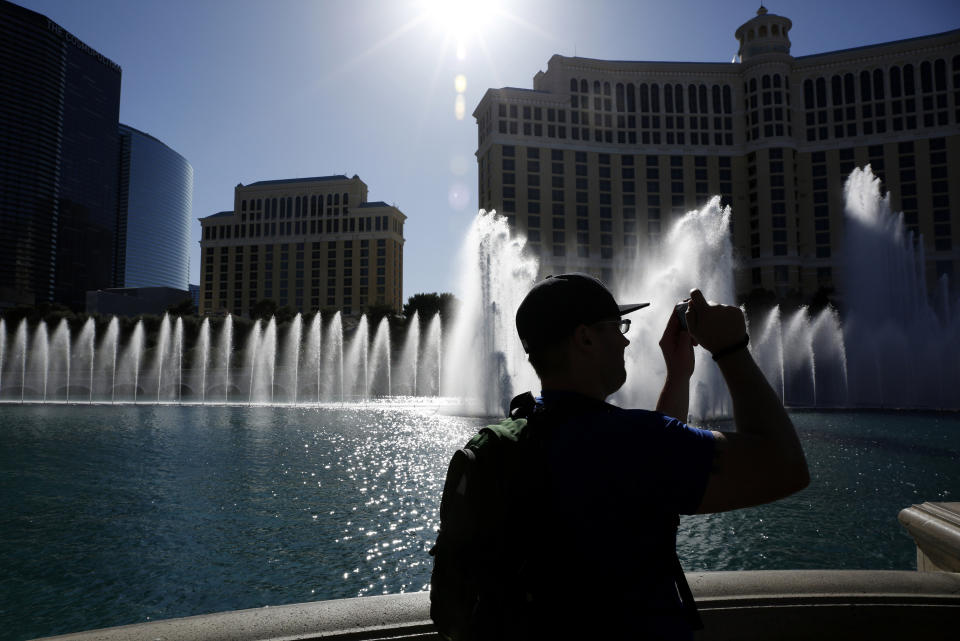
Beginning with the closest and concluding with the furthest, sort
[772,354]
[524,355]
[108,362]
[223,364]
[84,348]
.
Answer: [524,355], [772,354], [223,364], [108,362], [84,348]

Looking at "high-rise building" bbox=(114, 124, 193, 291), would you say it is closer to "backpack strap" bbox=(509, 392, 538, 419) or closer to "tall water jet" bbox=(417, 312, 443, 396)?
"tall water jet" bbox=(417, 312, 443, 396)

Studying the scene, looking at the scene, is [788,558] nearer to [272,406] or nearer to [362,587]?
[362,587]

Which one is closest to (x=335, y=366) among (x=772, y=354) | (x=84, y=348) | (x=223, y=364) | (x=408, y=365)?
(x=408, y=365)

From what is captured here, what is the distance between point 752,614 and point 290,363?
48.4 meters

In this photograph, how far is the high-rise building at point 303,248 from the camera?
11375 cm

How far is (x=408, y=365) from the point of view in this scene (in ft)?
169

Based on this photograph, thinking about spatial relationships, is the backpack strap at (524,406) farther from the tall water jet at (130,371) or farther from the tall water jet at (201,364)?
the tall water jet at (201,364)

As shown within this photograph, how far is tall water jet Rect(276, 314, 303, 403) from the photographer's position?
4122 cm

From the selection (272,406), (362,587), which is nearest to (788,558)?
(362,587)

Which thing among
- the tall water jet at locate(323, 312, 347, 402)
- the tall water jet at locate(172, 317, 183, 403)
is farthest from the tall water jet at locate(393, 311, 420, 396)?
the tall water jet at locate(172, 317, 183, 403)

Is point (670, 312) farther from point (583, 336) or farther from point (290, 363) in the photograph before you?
point (290, 363)

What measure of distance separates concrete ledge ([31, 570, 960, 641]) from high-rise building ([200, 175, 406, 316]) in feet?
367

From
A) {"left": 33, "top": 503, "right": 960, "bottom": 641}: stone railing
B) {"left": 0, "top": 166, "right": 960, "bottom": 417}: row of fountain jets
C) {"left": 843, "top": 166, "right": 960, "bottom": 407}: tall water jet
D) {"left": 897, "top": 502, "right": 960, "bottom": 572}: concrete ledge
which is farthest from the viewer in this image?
{"left": 843, "top": 166, "right": 960, "bottom": 407}: tall water jet

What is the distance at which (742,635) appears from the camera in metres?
2.45
